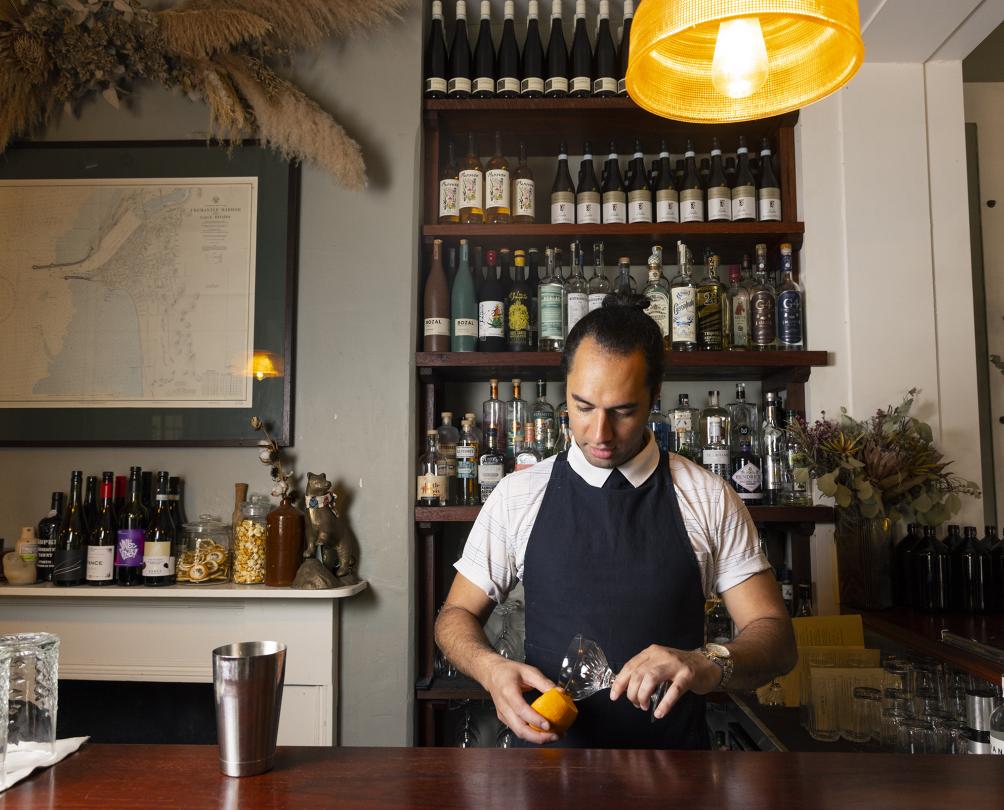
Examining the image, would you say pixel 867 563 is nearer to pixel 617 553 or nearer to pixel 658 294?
pixel 658 294

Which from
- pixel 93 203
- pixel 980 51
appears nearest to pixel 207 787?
pixel 93 203

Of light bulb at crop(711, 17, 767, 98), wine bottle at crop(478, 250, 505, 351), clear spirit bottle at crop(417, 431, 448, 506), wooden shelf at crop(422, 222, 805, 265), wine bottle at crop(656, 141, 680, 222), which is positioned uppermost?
wine bottle at crop(656, 141, 680, 222)

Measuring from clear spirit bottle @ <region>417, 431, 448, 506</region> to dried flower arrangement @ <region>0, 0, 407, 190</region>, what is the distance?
878 mm

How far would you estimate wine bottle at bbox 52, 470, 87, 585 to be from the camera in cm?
225

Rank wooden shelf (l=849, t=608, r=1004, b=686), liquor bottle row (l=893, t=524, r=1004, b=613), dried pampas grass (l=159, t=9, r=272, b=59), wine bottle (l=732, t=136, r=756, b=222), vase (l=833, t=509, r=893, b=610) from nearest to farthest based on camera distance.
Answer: wooden shelf (l=849, t=608, r=1004, b=686) → liquor bottle row (l=893, t=524, r=1004, b=613) → vase (l=833, t=509, r=893, b=610) → dried pampas grass (l=159, t=9, r=272, b=59) → wine bottle (l=732, t=136, r=756, b=222)

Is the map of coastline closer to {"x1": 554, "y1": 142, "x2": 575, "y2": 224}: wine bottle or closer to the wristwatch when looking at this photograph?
{"x1": 554, "y1": 142, "x2": 575, "y2": 224}: wine bottle

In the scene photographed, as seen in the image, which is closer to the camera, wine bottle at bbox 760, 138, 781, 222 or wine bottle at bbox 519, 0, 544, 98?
wine bottle at bbox 760, 138, 781, 222

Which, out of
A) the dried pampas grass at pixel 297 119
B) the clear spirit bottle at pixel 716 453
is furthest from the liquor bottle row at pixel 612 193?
the clear spirit bottle at pixel 716 453

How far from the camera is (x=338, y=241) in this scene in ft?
8.13

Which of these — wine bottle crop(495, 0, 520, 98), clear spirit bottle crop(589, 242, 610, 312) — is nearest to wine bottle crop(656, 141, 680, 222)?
clear spirit bottle crop(589, 242, 610, 312)

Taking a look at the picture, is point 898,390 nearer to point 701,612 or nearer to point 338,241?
point 701,612

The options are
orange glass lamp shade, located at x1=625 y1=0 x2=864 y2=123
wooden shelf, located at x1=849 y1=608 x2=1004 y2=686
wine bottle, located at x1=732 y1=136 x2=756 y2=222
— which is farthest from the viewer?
wine bottle, located at x1=732 y1=136 x2=756 y2=222

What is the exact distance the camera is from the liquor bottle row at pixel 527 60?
2506 mm

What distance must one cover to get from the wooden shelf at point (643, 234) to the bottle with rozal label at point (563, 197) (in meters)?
0.07
